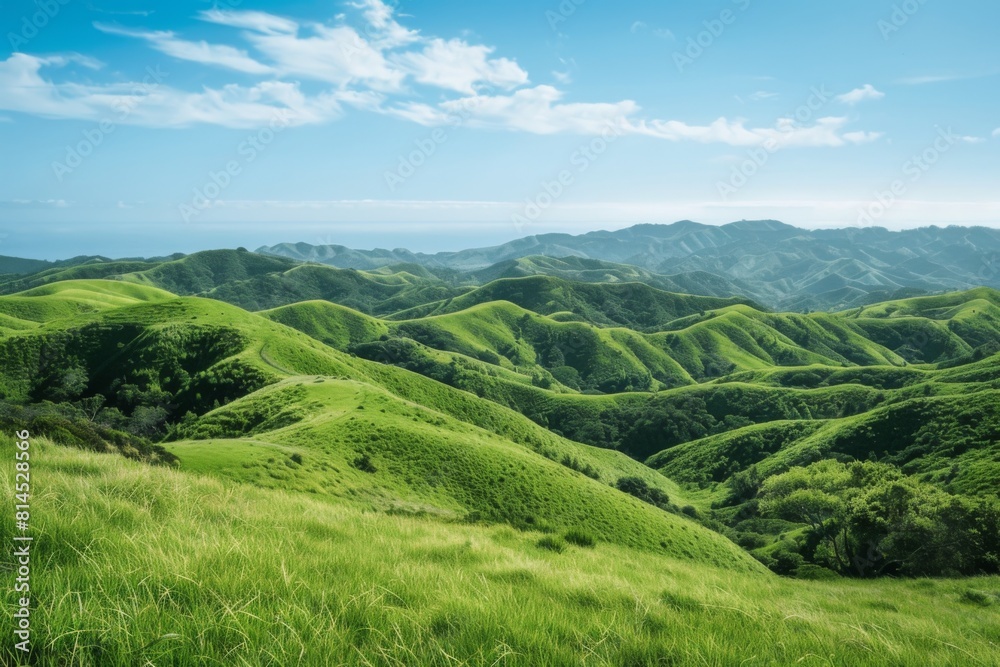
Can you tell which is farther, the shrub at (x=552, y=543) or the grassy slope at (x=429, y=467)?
the grassy slope at (x=429, y=467)

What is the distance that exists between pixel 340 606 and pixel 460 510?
3610cm

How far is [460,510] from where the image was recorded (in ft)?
125

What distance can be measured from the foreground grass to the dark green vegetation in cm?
3

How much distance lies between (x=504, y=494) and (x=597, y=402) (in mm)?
108529

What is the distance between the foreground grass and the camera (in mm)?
3166

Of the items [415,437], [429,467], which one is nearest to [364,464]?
[429,467]

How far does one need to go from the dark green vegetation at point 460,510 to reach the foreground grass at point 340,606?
0.10 feet

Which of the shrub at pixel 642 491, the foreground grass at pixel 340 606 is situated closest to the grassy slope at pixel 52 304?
the shrub at pixel 642 491

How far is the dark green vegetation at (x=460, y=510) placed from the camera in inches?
147

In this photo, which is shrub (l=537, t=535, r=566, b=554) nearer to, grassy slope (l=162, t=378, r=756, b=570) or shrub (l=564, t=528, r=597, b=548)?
shrub (l=564, t=528, r=597, b=548)

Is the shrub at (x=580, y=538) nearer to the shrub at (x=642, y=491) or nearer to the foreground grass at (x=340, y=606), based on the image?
the foreground grass at (x=340, y=606)

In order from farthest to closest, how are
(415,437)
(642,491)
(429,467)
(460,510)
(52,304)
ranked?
(52,304), (642,491), (415,437), (429,467), (460,510)

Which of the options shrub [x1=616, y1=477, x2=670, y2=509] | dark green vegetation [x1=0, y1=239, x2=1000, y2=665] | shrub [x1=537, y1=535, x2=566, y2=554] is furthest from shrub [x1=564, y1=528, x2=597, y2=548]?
shrub [x1=616, y1=477, x2=670, y2=509]

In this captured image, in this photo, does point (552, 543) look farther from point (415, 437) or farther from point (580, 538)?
point (415, 437)
